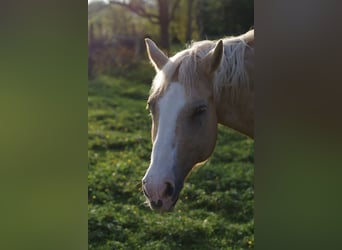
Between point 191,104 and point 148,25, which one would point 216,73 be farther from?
point 148,25

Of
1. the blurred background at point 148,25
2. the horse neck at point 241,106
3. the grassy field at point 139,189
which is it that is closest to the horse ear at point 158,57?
the horse neck at point 241,106

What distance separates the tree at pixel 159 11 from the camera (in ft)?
14.2

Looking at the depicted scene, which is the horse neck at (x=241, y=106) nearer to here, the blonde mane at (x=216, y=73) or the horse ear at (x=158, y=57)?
the blonde mane at (x=216, y=73)

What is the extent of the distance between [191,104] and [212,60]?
21 cm

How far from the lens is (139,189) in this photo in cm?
261

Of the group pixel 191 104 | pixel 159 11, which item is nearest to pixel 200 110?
pixel 191 104

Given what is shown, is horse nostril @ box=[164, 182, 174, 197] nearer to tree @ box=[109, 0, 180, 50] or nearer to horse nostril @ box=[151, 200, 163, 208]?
horse nostril @ box=[151, 200, 163, 208]

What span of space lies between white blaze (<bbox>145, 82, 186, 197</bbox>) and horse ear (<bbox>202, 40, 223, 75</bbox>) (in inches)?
6.2

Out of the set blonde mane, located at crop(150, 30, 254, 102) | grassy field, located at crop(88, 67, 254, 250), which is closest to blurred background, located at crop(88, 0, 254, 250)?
grassy field, located at crop(88, 67, 254, 250)

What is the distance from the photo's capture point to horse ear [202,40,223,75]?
1.97 metres

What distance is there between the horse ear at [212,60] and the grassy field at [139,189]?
906 millimetres
